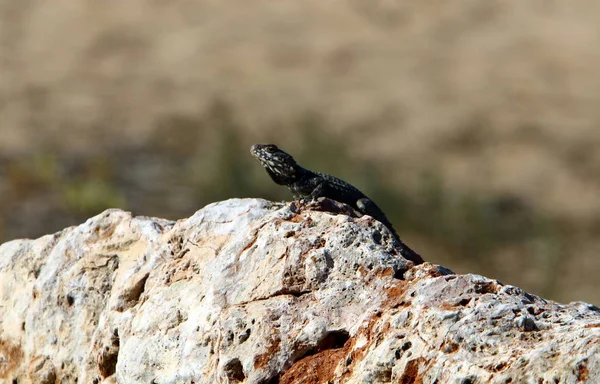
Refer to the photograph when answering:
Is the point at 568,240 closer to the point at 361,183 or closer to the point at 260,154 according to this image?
the point at 361,183

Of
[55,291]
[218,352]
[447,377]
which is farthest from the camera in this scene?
[55,291]

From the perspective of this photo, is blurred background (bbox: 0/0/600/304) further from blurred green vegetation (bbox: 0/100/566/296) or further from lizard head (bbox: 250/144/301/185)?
lizard head (bbox: 250/144/301/185)

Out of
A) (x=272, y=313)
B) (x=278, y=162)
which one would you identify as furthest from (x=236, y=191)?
(x=272, y=313)

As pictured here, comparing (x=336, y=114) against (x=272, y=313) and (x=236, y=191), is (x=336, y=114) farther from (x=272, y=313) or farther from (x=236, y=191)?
(x=272, y=313)

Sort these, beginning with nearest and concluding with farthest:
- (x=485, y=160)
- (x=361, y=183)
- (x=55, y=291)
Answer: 1. (x=55, y=291)
2. (x=361, y=183)
3. (x=485, y=160)

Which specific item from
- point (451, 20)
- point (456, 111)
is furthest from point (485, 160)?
point (451, 20)

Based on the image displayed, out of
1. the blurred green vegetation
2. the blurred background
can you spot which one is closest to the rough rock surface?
the blurred background
